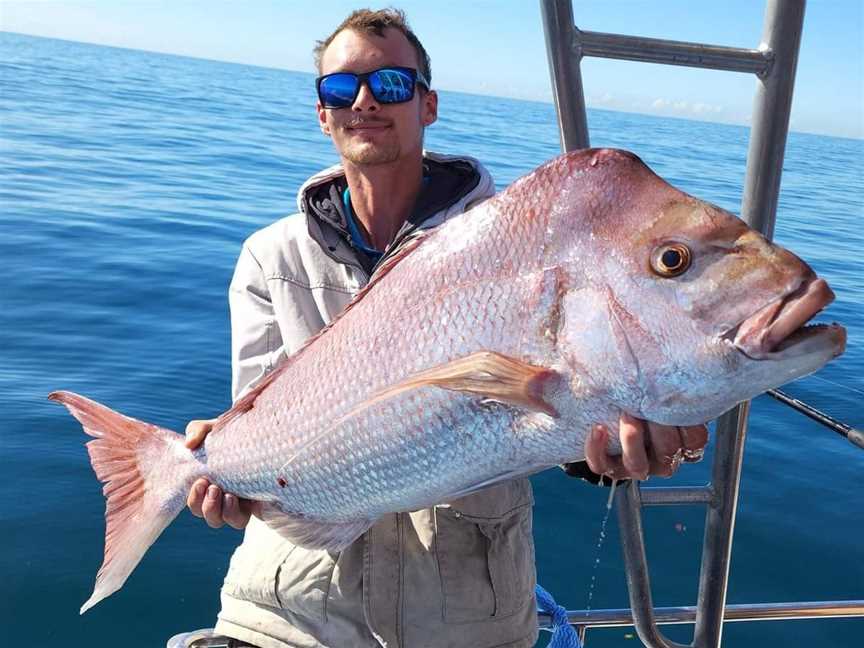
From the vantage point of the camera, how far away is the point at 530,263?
5.95ft

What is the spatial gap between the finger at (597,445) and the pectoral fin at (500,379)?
92 mm

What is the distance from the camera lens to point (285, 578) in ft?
8.58

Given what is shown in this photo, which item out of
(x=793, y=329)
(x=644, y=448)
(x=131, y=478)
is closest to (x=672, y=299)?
(x=793, y=329)

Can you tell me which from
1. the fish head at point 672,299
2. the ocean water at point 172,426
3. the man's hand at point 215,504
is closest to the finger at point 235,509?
the man's hand at point 215,504

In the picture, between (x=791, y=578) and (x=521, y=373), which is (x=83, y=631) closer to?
(x=521, y=373)

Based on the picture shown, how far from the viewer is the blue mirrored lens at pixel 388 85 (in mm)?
2865

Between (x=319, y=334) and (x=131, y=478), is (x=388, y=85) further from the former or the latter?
(x=131, y=478)

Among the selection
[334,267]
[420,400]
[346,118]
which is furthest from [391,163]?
[420,400]

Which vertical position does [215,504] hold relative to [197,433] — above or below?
below

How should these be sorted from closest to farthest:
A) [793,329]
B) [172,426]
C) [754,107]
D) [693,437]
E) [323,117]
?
[793,329], [693,437], [754,107], [323,117], [172,426]

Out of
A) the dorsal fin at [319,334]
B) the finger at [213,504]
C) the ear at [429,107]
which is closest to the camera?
the dorsal fin at [319,334]

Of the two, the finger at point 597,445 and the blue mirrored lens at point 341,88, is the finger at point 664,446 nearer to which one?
the finger at point 597,445

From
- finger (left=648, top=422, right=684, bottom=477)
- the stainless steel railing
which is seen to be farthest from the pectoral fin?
the stainless steel railing

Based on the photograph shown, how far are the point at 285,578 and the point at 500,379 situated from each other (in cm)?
130
